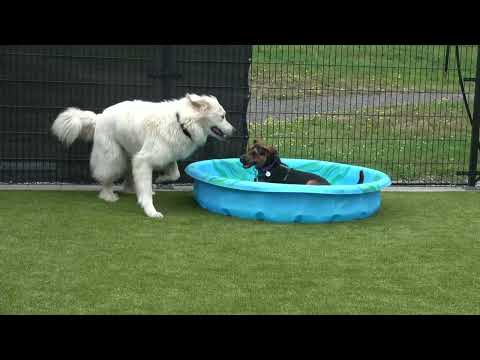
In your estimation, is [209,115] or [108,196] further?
[108,196]

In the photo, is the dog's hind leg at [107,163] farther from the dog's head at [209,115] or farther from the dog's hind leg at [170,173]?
the dog's head at [209,115]

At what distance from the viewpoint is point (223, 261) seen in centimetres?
598

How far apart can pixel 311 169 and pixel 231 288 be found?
Answer: 433cm

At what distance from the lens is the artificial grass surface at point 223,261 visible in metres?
4.89

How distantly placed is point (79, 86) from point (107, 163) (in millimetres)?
1341

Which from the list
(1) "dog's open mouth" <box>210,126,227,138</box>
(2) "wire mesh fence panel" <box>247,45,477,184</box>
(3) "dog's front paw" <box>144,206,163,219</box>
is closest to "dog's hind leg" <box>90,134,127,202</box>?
(3) "dog's front paw" <box>144,206,163,219</box>

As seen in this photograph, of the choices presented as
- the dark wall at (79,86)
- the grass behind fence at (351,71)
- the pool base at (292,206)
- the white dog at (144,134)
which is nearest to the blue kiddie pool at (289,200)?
the pool base at (292,206)

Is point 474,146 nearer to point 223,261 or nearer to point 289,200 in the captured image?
point 289,200

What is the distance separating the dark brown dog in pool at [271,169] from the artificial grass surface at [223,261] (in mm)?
800

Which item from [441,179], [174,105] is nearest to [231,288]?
[174,105]

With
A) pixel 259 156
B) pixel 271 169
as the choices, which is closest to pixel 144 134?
pixel 259 156

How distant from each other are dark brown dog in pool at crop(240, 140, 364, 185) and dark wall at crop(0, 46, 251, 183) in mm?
1461
